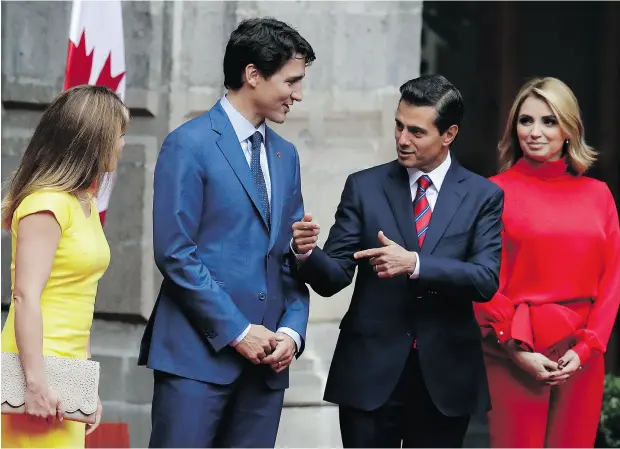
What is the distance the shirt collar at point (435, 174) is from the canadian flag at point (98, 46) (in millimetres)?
1604

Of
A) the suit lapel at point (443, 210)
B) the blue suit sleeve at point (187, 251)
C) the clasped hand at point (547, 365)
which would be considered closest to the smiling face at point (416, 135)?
the suit lapel at point (443, 210)

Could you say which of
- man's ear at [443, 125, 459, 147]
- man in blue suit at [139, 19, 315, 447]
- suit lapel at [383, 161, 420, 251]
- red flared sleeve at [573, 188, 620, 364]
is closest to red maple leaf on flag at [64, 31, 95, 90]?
man in blue suit at [139, 19, 315, 447]

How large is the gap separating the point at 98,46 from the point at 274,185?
1696 mm

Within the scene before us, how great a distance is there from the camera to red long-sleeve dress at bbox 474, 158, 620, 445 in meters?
4.75

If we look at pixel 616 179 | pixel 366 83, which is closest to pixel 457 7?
pixel 616 179

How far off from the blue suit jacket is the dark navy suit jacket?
21 centimetres

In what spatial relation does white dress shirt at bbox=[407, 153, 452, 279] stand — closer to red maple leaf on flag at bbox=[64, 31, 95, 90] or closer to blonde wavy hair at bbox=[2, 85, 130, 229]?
blonde wavy hair at bbox=[2, 85, 130, 229]

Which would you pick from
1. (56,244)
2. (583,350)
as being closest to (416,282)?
(583,350)

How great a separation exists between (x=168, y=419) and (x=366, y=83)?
259cm

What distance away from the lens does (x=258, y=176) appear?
4.18 m

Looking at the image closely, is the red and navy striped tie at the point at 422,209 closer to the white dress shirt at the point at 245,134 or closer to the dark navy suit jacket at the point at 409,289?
the dark navy suit jacket at the point at 409,289

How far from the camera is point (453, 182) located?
14.4 feet

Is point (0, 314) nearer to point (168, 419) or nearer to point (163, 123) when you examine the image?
point (163, 123)

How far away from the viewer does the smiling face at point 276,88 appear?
13.7 ft
